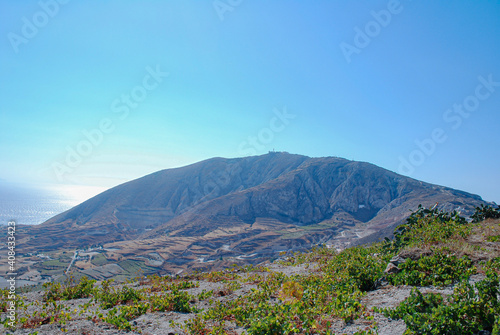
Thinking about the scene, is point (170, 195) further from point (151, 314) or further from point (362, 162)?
point (151, 314)

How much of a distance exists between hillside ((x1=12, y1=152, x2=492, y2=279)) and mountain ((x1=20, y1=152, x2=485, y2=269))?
36 cm

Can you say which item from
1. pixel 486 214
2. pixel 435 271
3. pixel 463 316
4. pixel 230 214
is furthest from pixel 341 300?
pixel 230 214

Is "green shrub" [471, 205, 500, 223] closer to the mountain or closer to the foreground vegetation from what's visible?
the foreground vegetation

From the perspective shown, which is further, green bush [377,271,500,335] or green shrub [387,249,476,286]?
green shrub [387,249,476,286]

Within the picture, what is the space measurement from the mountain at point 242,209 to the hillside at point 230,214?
1.17 feet

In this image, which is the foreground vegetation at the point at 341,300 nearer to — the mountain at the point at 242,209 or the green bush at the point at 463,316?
the green bush at the point at 463,316

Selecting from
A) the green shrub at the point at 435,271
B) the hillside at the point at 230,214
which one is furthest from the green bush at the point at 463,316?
the hillside at the point at 230,214

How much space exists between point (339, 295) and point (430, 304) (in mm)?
1685

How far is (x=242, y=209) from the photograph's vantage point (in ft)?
338

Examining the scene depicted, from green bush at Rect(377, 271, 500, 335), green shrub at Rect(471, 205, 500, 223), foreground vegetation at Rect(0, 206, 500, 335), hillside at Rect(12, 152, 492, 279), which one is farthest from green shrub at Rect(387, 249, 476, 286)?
hillside at Rect(12, 152, 492, 279)

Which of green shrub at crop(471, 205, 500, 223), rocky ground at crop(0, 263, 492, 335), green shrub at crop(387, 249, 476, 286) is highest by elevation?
green shrub at crop(471, 205, 500, 223)

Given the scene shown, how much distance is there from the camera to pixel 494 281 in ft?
13.2

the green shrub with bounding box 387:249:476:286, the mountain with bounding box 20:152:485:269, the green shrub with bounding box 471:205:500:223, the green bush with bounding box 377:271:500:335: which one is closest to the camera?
the green bush with bounding box 377:271:500:335

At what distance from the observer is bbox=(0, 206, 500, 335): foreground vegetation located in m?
3.79
